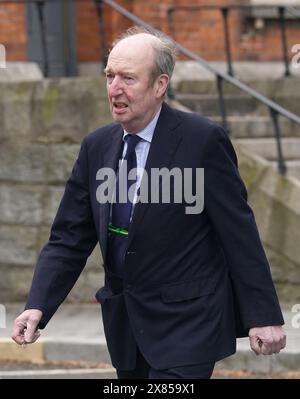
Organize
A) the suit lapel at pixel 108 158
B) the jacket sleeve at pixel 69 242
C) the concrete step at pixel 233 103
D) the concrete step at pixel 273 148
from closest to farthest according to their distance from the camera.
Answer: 1. the suit lapel at pixel 108 158
2. the jacket sleeve at pixel 69 242
3. the concrete step at pixel 273 148
4. the concrete step at pixel 233 103

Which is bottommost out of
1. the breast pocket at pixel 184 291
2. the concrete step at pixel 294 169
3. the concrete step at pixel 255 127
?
the concrete step at pixel 294 169

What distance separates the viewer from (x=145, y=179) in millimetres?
4137

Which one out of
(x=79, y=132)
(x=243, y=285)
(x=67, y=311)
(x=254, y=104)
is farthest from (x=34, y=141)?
(x=243, y=285)

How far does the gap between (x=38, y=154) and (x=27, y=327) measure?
5.52 meters

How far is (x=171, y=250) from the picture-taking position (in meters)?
4.13

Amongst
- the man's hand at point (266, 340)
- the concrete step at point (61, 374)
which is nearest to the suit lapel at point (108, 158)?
the man's hand at point (266, 340)

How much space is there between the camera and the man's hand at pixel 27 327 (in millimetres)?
4223

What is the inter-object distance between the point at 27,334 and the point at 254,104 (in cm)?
720

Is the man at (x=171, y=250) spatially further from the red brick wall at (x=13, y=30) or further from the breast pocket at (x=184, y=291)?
the red brick wall at (x=13, y=30)

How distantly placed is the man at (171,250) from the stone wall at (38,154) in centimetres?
532

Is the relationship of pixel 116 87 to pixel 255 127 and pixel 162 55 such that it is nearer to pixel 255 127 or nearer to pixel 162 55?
pixel 162 55

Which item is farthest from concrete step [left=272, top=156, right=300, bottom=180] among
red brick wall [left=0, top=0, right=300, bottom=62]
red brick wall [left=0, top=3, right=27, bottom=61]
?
red brick wall [left=0, top=3, right=27, bottom=61]

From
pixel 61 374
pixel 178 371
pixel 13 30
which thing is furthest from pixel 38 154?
pixel 178 371

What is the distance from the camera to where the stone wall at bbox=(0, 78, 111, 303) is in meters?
9.58
